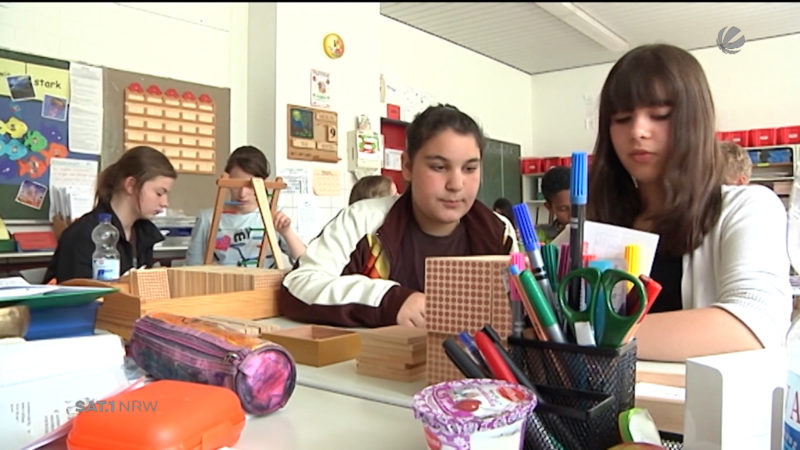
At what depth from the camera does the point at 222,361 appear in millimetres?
524

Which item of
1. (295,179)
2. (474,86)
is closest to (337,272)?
(295,179)

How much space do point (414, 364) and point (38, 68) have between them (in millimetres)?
2452

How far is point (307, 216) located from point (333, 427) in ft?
9.03

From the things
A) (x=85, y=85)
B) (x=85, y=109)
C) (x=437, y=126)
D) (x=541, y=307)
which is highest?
(x=85, y=85)

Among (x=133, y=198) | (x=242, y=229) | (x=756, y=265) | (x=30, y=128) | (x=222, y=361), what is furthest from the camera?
(x=30, y=128)

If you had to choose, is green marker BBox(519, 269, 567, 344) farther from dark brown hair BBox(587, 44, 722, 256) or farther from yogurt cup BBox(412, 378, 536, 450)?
dark brown hair BBox(587, 44, 722, 256)

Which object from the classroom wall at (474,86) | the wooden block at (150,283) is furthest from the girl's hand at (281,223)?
the classroom wall at (474,86)

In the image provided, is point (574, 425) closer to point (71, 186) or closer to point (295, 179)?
point (71, 186)

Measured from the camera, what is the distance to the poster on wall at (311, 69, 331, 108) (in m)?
3.01

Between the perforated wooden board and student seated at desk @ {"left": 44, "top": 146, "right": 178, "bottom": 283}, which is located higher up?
student seated at desk @ {"left": 44, "top": 146, "right": 178, "bottom": 283}

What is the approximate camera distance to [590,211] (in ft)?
3.13

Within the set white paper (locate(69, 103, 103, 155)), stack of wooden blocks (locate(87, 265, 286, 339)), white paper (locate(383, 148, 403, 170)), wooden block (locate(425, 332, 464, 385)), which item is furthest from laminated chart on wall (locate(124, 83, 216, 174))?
wooden block (locate(425, 332, 464, 385))

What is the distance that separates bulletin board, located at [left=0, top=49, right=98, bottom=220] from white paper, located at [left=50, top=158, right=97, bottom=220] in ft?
0.08

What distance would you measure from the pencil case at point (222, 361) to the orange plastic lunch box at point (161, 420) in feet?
0.17
